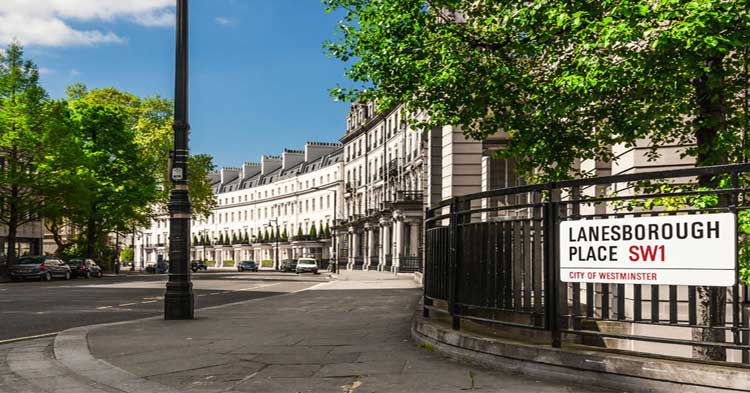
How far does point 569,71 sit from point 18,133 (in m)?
40.2

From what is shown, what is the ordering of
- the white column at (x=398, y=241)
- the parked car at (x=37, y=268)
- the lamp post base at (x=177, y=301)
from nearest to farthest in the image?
the lamp post base at (x=177, y=301), the parked car at (x=37, y=268), the white column at (x=398, y=241)

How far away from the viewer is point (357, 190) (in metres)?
93.6

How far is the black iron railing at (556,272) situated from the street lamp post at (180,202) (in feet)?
17.3

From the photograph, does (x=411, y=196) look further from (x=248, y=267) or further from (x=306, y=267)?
(x=248, y=267)

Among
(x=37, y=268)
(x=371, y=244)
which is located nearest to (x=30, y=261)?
(x=37, y=268)

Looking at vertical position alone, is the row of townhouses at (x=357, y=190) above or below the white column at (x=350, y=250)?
above

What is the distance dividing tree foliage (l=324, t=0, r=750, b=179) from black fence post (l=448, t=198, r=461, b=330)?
209 centimetres

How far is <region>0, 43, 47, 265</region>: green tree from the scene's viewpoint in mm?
42125

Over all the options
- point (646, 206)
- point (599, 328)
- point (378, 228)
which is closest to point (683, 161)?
point (599, 328)

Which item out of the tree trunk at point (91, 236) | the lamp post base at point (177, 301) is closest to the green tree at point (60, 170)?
the tree trunk at point (91, 236)

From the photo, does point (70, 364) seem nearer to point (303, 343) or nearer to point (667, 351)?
point (303, 343)

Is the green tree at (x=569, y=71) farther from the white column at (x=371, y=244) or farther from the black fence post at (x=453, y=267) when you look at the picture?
the white column at (x=371, y=244)

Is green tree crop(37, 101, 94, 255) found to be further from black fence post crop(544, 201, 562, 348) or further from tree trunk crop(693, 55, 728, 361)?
black fence post crop(544, 201, 562, 348)

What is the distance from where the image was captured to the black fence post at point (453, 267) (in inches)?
334
